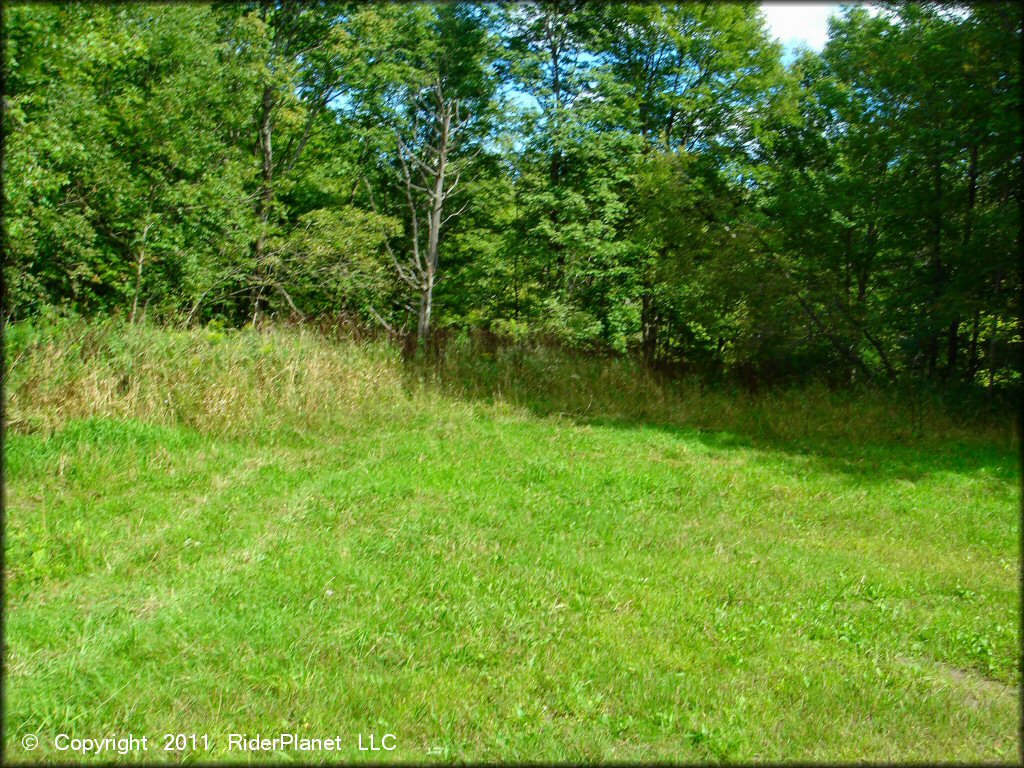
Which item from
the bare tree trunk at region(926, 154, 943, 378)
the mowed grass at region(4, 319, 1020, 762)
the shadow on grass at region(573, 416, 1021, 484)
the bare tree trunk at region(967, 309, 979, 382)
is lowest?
the mowed grass at region(4, 319, 1020, 762)

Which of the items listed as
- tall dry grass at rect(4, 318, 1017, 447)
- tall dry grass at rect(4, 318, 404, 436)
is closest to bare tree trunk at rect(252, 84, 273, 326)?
tall dry grass at rect(4, 318, 1017, 447)

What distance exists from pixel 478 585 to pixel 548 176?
14418 mm

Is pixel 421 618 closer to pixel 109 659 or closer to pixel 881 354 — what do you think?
pixel 109 659

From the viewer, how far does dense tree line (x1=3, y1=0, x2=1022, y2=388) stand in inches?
478

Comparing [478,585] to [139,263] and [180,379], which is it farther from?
[139,263]

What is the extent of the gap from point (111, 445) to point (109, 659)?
13.1 feet

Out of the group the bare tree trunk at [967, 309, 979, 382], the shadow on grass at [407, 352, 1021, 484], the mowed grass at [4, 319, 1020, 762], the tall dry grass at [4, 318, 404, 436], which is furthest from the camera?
the bare tree trunk at [967, 309, 979, 382]

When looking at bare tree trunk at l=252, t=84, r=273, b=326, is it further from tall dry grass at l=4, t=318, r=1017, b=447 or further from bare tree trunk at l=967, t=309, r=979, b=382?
bare tree trunk at l=967, t=309, r=979, b=382

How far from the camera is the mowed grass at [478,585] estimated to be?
3.70 meters

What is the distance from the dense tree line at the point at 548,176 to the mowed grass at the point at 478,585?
4105 mm

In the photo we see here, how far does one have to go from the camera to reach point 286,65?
17.2 meters

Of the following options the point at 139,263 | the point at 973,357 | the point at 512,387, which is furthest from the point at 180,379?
the point at 973,357

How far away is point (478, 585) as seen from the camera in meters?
5.35

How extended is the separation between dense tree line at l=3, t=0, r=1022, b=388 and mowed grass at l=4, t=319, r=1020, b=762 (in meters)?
4.10
